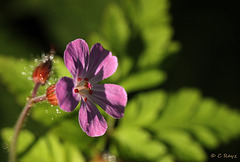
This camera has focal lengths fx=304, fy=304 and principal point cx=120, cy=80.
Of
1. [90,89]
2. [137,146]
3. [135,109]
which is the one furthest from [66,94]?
[135,109]


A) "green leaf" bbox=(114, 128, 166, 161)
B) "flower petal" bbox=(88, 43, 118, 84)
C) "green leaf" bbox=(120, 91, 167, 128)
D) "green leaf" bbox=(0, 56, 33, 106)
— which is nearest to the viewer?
"flower petal" bbox=(88, 43, 118, 84)

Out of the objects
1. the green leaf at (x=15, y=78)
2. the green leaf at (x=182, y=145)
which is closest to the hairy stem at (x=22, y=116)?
the green leaf at (x=15, y=78)

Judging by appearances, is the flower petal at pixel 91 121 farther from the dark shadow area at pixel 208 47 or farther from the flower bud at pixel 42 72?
the dark shadow area at pixel 208 47

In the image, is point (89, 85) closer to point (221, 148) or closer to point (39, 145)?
point (39, 145)

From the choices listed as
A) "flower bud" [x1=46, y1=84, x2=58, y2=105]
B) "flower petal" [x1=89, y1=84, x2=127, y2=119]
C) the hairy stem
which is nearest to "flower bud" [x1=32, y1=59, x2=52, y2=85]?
the hairy stem

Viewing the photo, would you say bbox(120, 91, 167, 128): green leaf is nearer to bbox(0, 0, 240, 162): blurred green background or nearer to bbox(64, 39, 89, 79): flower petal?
bbox(0, 0, 240, 162): blurred green background

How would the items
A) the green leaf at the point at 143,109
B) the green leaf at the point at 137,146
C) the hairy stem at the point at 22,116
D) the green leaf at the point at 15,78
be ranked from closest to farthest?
1. the hairy stem at the point at 22,116
2. the green leaf at the point at 15,78
3. the green leaf at the point at 137,146
4. the green leaf at the point at 143,109

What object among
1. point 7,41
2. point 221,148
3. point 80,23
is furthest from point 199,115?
point 7,41
